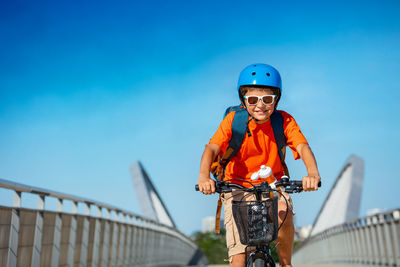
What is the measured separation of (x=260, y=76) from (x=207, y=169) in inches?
29.1

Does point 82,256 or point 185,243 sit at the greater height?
point 185,243

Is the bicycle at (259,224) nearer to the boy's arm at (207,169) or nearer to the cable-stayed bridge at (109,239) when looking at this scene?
the boy's arm at (207,169)

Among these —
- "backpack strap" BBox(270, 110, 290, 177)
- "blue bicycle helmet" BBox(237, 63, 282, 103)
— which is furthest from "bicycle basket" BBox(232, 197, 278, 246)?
"blue bicycle helmet" BBox(237, 63, 282, 103)

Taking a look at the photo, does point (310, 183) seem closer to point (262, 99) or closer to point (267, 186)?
point (267, 186)

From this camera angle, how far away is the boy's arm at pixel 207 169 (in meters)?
3.65

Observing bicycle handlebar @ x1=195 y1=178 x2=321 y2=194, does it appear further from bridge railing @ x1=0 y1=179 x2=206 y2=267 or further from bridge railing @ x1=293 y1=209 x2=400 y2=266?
bridge railing @ x1=293 y1=209 x2=400 y2=266

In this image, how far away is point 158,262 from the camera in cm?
1680

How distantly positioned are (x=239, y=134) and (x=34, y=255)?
11.4 feet

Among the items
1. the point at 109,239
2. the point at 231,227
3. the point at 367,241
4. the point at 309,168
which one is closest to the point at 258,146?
the point at 309,168

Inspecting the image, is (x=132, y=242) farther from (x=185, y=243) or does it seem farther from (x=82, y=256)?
(x=185, y=243)

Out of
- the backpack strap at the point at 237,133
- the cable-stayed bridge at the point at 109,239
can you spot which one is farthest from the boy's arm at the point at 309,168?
the cable-stayed bridge at the point at 109,239

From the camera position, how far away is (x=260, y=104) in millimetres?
4039

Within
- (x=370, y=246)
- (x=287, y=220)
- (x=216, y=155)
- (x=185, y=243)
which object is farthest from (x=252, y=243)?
(x=185, y=243)

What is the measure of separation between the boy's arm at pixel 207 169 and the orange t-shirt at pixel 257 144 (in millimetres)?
61
